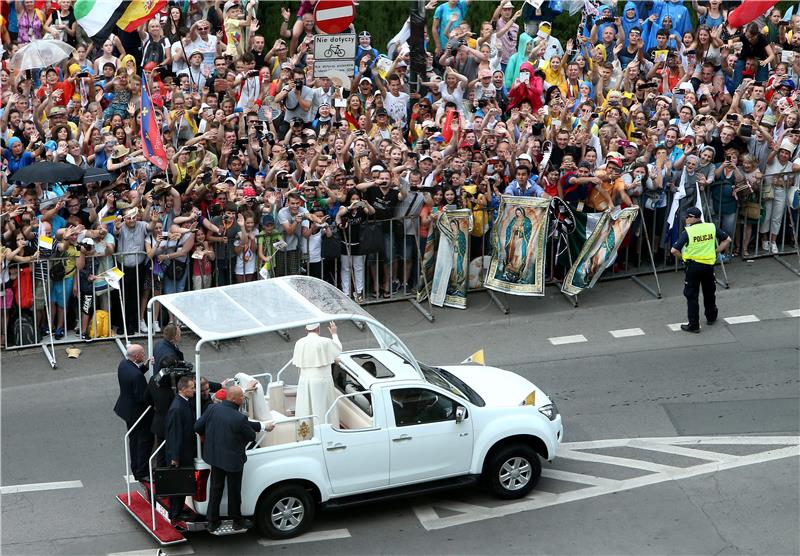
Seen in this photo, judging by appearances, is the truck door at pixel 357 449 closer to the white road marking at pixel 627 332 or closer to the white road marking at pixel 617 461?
the white road marking at pixel 617 461

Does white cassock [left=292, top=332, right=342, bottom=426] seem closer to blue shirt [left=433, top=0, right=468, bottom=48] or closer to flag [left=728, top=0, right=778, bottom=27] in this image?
blue shirt [left=433, top=0, right=468, bottom=48]

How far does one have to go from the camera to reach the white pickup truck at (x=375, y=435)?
A: 41.2ft

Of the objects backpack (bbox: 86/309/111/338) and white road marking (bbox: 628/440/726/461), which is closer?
white road marking (bbox: 628/440/726/461)

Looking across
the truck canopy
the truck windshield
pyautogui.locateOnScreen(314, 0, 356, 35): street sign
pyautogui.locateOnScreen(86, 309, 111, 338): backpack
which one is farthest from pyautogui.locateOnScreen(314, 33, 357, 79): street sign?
the truck windshield

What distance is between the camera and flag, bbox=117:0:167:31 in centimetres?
2134

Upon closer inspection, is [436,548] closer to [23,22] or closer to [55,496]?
[55,496]

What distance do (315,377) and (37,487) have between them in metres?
3.33

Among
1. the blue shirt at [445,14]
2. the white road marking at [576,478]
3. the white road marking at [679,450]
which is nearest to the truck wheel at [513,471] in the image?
the white road marking at [576,478]

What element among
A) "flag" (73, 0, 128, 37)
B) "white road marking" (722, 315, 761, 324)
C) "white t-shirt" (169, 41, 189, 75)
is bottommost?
"white road marking" (722, 315, 761, 324)

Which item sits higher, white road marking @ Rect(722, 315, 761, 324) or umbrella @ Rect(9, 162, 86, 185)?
umbrella @ Rect(9, 162, 86, 185)

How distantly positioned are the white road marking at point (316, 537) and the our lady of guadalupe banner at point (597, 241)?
7.20 metres

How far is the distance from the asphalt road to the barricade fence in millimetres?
359

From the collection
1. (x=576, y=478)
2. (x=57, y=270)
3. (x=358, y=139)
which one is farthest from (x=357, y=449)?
(x=358, y=139)

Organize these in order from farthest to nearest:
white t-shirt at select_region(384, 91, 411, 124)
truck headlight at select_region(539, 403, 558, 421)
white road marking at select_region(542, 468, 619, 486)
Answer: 1. white t-shirt at select_region(384, 91, 411, 124)
2. white road marking at select_region(542, 468, 619, 486)
3. truck headlight at select_region(539, 403, 558, 421)
